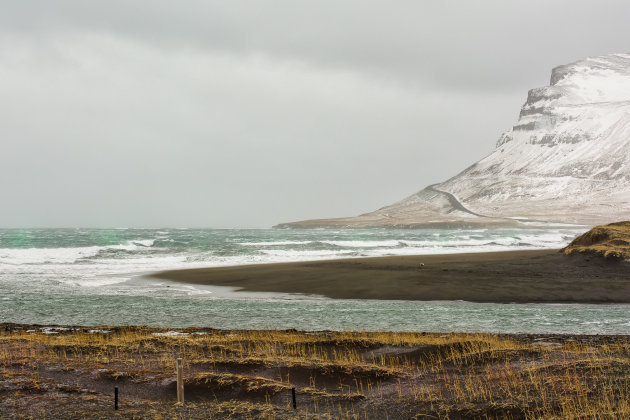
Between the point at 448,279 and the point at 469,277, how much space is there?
165cm

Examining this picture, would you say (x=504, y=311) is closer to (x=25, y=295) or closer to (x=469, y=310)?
(x=469, y=310)

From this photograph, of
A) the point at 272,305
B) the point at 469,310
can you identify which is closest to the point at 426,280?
the point at 469,310

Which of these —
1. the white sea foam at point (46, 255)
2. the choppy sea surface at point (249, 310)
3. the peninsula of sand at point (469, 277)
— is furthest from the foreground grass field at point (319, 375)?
the white sea foam at point (46, 255)

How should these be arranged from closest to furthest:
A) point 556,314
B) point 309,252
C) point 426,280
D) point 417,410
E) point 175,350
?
point 417,410 < point 175,350 < point 556,314 < point 426,280 < point 309,252

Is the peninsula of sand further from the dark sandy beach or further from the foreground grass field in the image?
the foreground grass field

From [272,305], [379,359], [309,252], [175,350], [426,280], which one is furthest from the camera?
[309,252]

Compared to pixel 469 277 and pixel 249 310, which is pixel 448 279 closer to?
pixel 469 277

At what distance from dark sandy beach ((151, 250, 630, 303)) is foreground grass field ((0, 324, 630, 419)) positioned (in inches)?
439

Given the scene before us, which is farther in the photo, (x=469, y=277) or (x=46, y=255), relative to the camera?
(x=46, y=255)

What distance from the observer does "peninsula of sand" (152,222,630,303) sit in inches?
1099

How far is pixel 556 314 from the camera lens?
73.4 ft

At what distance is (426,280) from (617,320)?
44.2 ft

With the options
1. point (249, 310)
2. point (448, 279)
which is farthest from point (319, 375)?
point (448, 279)

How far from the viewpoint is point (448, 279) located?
33.5m
